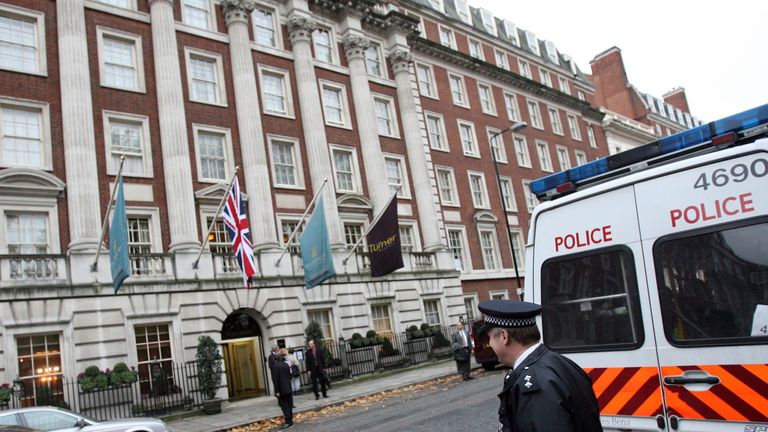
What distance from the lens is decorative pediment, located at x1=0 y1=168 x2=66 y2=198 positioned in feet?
63.1

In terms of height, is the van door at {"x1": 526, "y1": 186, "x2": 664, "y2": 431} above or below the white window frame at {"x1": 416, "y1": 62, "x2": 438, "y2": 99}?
below

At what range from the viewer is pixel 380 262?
23.7 metres

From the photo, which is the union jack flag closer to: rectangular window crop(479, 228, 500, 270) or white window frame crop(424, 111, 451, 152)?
white window frame crop(424, 111, 451, 152)

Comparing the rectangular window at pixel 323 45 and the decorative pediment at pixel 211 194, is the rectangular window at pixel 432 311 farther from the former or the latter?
the rectangular window at pixel 323 45

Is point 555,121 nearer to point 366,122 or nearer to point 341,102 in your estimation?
point 366,122

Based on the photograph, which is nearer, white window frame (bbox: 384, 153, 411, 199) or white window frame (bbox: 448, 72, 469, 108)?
white window frame (bbox: 384, 153, 411, 199)

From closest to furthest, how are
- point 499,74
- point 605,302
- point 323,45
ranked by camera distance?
1. point 605,302
2. point 323,45
3. point 499,74

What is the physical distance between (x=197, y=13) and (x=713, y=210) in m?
25.9

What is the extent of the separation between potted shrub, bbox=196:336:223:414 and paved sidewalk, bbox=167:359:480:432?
2.56 ft

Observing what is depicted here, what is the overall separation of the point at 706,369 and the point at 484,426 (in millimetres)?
6442

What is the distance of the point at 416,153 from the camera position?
1319 inches

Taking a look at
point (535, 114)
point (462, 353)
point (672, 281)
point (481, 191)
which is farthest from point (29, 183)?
point (535, 114)

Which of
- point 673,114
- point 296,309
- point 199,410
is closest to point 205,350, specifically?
point 199,410

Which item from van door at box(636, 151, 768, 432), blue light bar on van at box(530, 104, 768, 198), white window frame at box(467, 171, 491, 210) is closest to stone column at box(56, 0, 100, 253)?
blue light bar on van at box(530, 104, 768, 198)
